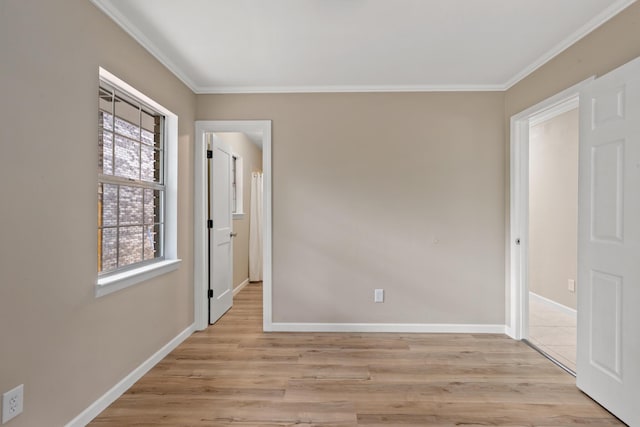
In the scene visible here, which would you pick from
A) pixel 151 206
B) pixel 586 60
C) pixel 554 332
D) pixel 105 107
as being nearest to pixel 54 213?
pixel 105 107

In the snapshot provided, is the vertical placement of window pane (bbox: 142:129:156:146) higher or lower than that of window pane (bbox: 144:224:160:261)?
higher

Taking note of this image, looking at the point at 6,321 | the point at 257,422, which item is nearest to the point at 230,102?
the point at 6,321

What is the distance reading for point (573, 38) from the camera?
2355mm

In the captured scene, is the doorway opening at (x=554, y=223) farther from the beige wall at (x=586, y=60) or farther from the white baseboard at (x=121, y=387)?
the white baseboard at (x=121, y=387)

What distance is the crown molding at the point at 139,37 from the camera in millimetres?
1986

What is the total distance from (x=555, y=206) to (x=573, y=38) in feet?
7.93

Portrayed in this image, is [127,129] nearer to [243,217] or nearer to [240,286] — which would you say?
[243,217]

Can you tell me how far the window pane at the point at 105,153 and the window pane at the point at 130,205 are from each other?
0.20 m

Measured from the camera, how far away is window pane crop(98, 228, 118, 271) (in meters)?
2.13

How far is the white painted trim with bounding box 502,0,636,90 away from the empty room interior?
2 centimetres

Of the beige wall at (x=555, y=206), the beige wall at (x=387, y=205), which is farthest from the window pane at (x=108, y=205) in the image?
the beige wall at (x=555, y=206)

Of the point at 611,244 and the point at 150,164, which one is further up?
the point at 150,164

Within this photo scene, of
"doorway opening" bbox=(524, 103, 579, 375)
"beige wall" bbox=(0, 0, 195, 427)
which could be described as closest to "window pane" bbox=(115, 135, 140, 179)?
"beige wall" bbox=(0, 0, 195, 427)

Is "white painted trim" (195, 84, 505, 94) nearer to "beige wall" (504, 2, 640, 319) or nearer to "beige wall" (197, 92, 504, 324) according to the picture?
"beige wall" (197, 92, 504, 324)
